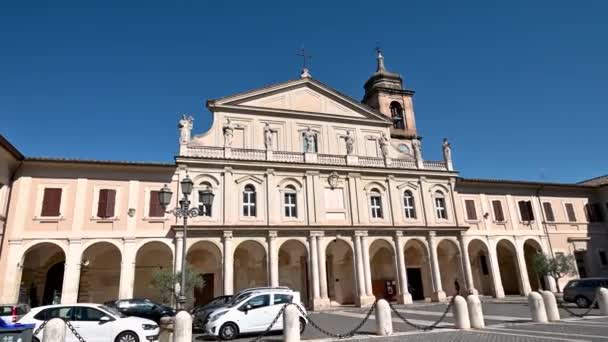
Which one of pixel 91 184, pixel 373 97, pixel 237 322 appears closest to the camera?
pixel 237 322

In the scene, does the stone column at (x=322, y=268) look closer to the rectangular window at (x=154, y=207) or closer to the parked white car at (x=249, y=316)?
the rectangular window at (x=154, y=207)

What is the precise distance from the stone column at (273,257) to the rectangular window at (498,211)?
1668cm

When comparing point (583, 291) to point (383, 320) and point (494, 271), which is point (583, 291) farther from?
point (383, 320)

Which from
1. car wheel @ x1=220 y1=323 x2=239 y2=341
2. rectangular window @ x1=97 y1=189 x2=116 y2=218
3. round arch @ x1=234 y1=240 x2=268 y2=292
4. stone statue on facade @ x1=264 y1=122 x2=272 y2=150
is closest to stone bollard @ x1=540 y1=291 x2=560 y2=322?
car wheel @ x1=220 y1=323 x2=239 y2=341

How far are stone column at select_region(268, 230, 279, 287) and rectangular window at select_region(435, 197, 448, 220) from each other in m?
11.9

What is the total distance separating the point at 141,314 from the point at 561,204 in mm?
30443

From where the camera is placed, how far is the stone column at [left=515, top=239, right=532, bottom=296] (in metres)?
26.7

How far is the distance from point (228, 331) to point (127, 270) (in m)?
10.5

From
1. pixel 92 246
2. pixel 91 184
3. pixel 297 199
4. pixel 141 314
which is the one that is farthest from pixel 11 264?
pixel 297 199

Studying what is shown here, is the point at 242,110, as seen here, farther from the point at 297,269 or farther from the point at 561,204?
the point at 561,204

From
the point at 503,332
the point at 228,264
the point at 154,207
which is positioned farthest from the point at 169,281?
the point at 503,332

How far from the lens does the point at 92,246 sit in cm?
2072

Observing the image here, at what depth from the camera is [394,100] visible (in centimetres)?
3325

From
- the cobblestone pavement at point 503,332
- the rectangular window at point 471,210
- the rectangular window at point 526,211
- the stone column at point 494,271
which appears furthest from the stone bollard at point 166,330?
the rectangular window at point 526,211
